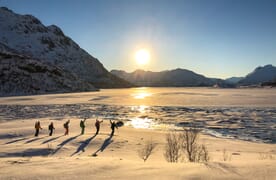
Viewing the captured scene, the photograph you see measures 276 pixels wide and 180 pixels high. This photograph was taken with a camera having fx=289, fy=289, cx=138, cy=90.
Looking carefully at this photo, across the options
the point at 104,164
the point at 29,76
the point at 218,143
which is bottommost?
the point at 218,143

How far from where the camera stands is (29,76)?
11056 cm

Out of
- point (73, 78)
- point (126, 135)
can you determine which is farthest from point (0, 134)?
point (73, 78)

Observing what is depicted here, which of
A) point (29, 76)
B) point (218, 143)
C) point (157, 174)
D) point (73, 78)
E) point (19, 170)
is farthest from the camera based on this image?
point (73, 78)

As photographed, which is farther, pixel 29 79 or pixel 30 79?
pixel 30 79

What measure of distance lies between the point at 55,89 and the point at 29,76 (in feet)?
35.4

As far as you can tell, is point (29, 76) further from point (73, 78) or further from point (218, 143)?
Result: point (218, 143)

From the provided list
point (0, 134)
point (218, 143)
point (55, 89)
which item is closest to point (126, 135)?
point (218, 143)

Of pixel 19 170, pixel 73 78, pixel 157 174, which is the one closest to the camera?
pixel 157 174

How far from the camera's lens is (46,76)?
383ft

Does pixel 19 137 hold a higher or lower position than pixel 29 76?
lower

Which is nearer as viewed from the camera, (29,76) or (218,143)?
(218,143)

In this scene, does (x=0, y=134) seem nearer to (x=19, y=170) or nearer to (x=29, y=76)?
(x=19, y=170)

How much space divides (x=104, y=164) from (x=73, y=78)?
426ft

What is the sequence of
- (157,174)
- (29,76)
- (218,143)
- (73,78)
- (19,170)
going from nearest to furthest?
(157,174) → (19,170) → (218,143) → (29,76) → (73,78)
